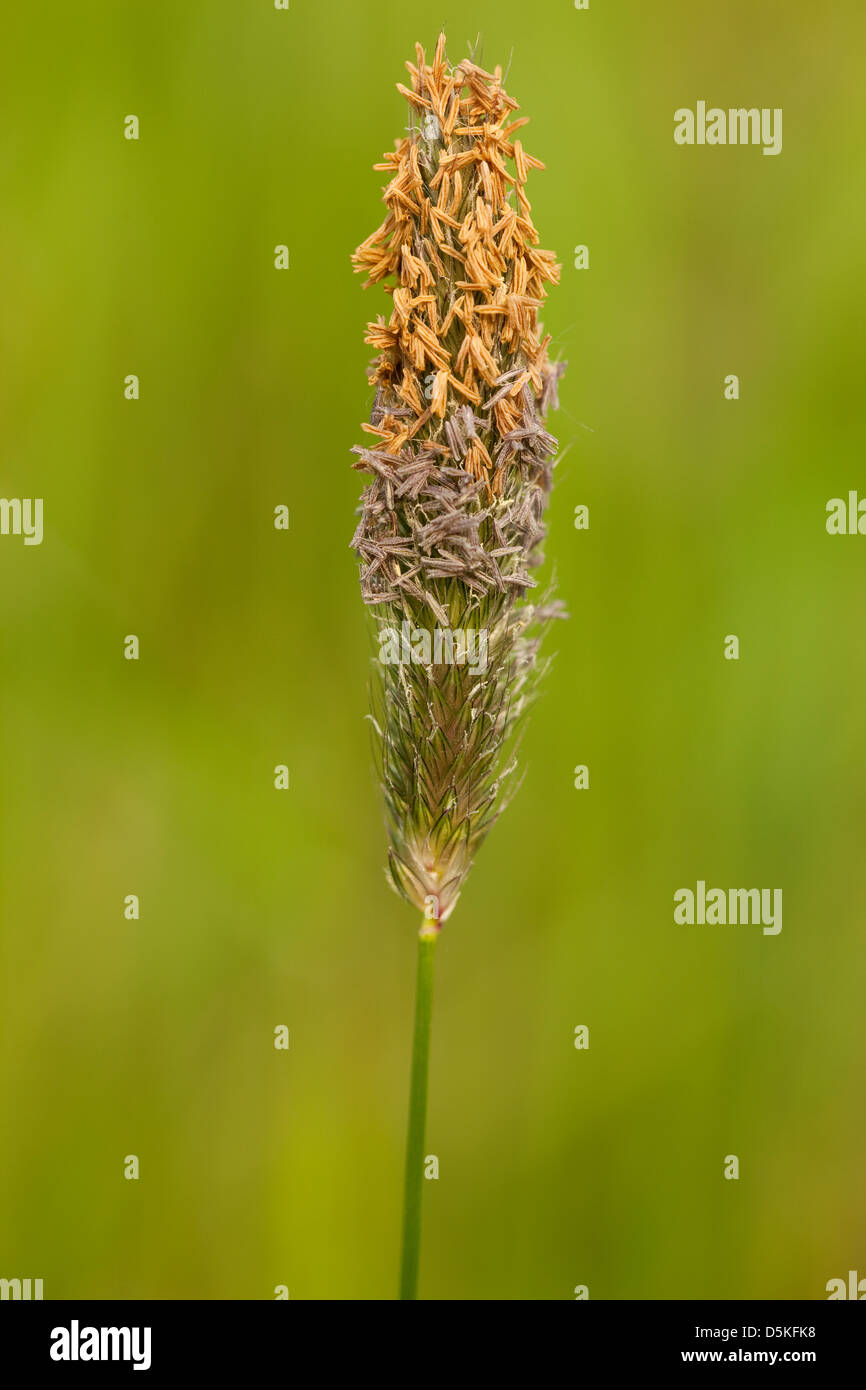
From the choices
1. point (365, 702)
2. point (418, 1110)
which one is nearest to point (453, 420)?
point (418, 1110)

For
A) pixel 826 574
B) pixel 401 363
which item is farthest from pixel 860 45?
pixel 401 363

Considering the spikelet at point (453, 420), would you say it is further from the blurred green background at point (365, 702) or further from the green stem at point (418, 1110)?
the blurred green background at point (365, 702)

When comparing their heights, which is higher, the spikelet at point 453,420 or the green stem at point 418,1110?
the spikelet at point 453,420

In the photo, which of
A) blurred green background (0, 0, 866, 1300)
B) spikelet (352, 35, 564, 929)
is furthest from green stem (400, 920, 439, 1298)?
blurred green background (0, 0, 866, 1300)

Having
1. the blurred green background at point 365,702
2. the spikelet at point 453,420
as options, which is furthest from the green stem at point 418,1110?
the blurred green background at point 365,702

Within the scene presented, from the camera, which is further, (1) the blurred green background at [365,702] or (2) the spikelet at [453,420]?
(1) the blurred green background at [365,702]

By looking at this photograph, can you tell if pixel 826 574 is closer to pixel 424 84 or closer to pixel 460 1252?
pixel 424 84

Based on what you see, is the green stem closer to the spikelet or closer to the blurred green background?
the spikelet
